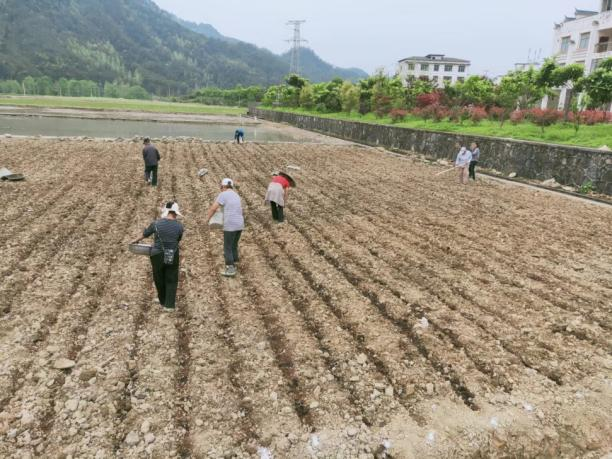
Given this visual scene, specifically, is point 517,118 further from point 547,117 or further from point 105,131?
point 105,131

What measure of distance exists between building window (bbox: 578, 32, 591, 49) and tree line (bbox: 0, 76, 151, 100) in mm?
131193

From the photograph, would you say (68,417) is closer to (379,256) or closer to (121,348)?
(121,348)

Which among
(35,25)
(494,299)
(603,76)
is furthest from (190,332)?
(35,25)

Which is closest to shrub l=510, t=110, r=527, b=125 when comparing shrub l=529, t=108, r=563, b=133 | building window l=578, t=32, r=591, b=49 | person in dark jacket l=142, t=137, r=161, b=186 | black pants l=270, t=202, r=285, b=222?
shrub l=529, t=108, r=563, b=133

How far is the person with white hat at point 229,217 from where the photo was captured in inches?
324

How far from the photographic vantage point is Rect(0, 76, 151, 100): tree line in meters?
124

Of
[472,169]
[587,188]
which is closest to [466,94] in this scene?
[472,169]

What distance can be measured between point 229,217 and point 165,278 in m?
1.90

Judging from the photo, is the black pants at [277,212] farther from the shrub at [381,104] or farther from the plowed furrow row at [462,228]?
the shrub at [381,104]

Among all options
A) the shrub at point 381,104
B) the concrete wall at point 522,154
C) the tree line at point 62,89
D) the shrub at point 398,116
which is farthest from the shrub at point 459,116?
the tree line at point 62,89

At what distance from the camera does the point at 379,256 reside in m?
9.91

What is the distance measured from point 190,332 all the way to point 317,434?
2692 millimetres

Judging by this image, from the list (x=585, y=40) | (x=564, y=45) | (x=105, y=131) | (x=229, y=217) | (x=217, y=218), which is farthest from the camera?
(x=564, y=45)

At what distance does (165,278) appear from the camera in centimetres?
693
